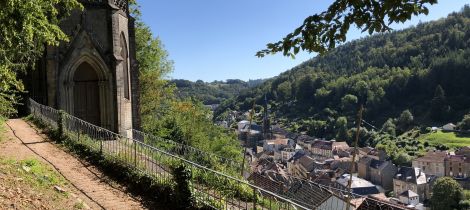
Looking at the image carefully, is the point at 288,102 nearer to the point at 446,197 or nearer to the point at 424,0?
the point at 446,197

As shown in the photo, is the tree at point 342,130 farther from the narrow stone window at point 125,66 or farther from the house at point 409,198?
the narrow stone window at point 125,66

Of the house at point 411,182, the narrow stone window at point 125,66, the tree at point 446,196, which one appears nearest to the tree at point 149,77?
the narrow stone window at point 125,66

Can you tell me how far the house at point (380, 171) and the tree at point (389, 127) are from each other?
31611 millimetres

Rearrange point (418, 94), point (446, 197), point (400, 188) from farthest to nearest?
point (418, 94), point (400, 188), point (446, 197)

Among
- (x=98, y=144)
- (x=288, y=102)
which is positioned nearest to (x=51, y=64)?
(x=98, y=144)

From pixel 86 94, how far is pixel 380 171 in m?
77.3

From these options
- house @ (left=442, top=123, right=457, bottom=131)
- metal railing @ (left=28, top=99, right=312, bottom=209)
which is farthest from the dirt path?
house @ (left=442, top=123, right=457, bottom=131)

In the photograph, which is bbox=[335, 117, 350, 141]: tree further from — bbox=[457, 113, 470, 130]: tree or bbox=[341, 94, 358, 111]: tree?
bbox=[457, 113, 470, 130]: tree

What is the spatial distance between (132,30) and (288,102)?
502 ft

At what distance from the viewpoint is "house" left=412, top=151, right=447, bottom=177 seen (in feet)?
290

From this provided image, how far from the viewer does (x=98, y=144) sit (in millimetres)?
12797

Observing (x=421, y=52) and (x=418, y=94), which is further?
(x=421, y=52)

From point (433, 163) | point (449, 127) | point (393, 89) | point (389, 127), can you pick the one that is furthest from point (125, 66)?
point (393, 89)

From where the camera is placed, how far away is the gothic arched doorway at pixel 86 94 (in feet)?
62.8
